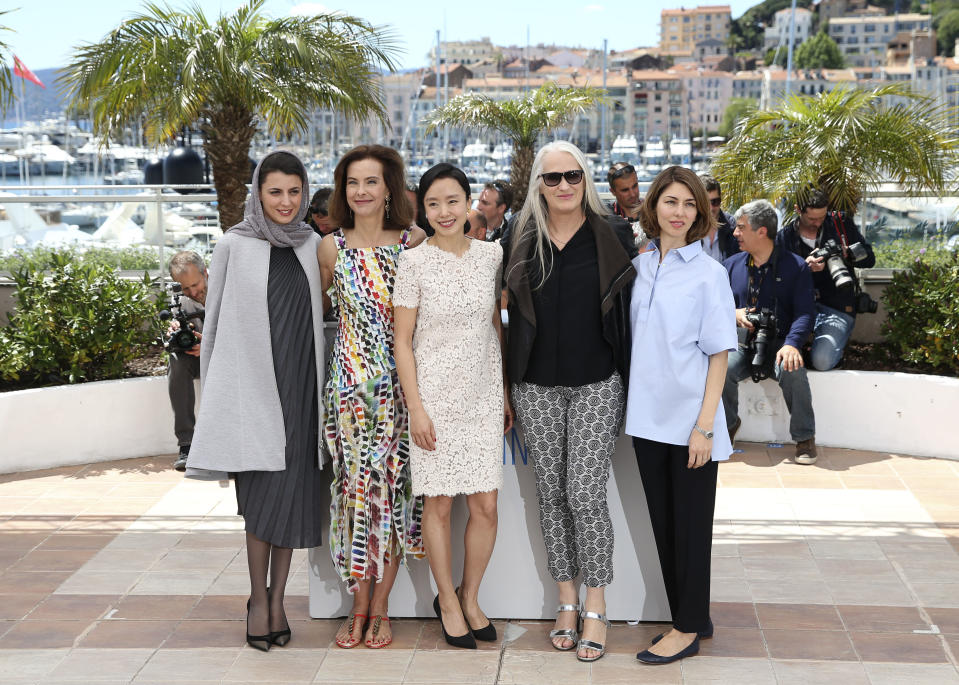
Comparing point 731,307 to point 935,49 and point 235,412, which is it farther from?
point 935,49

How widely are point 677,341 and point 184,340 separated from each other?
3.58m

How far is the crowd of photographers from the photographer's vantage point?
6.06m

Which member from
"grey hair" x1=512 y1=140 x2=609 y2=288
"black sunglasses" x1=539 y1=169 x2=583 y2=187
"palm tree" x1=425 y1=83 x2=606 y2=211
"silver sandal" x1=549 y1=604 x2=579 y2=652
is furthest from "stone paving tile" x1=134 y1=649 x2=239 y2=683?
"palm tree" x1=425 y1=83 x2=606 y2=211

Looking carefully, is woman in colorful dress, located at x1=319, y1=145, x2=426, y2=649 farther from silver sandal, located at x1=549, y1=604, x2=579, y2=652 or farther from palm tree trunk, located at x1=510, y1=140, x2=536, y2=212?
palm tree trunk, located at x1=510, y1=140, x2=536, y2=212

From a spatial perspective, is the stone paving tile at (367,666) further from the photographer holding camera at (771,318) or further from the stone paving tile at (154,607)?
the photographer holding camera at (771,318)

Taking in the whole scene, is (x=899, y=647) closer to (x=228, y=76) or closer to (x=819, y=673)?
(x=819, y=673)

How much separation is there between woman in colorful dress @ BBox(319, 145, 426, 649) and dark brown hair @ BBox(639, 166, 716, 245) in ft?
2.62

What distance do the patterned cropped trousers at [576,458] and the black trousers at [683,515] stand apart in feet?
0.51

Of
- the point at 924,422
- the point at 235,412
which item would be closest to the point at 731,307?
the point at 235,412

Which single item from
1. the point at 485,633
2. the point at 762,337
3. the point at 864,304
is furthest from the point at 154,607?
the point at 864,304

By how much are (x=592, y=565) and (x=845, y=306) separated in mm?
3499

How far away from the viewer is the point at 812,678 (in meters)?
3.46

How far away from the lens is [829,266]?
21.0ft

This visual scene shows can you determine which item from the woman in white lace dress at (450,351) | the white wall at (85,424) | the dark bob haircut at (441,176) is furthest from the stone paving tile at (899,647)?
the white wall at (85,424)
